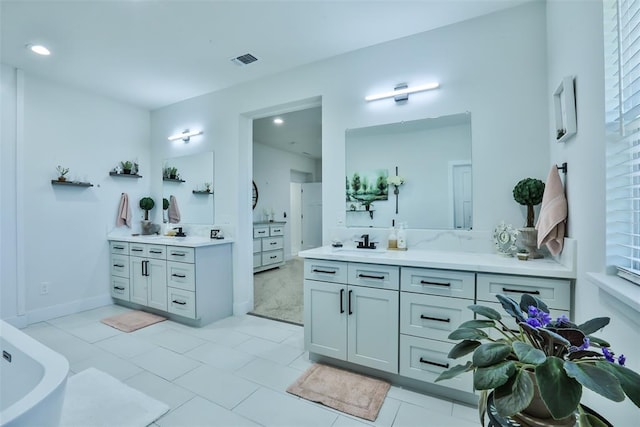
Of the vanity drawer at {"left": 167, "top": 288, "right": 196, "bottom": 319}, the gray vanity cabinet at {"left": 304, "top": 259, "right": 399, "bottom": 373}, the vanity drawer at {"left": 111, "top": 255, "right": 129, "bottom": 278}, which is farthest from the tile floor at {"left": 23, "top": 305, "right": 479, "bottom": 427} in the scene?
the vanity drawer at {"left": 111, "top": 255, "right": 129, "bottom": 278}

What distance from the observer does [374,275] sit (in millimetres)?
2080

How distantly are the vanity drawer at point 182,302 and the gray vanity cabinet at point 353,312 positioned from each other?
57.9 inches

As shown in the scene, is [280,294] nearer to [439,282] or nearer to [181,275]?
[181,275]

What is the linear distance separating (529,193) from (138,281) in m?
4.18

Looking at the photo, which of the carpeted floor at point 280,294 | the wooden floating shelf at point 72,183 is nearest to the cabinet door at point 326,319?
the carpeted floor at point 280,294

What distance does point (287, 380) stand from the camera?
2.14 m

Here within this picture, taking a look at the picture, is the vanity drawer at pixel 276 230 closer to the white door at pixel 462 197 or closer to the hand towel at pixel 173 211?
the hand towel at pixel 173 211

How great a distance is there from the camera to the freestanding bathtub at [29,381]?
Answer: 0.99 meters

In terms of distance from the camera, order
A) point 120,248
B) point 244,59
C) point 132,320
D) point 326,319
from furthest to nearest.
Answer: point 120,248 → point 132,320 → point 244,59 → point 326,319

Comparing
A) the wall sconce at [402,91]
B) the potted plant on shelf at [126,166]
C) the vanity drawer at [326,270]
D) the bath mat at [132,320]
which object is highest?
the wall sconce at [402,91]

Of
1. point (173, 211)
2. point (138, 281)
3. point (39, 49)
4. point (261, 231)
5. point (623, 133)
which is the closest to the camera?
point (623, 133)

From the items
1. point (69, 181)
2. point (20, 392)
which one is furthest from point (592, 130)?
point (69, 181)

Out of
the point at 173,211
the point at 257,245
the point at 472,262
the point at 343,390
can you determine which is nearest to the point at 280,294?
the point at 257,245

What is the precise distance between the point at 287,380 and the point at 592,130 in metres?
2.38
